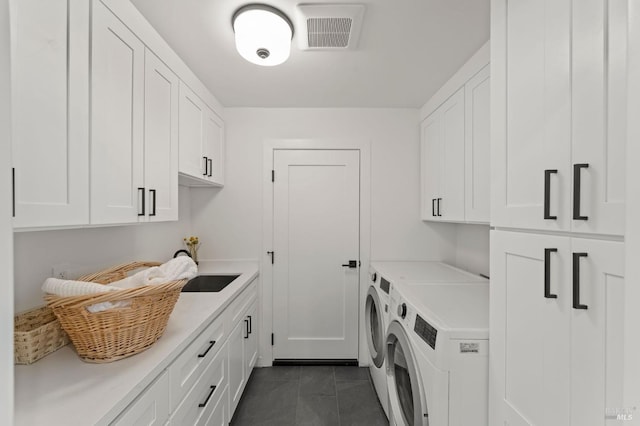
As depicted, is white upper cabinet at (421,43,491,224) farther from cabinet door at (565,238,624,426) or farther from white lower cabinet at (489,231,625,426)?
cabinet door at (565,238,624,426)

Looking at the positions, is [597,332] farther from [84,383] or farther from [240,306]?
[240,306]

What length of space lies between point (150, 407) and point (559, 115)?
1529 millimetres

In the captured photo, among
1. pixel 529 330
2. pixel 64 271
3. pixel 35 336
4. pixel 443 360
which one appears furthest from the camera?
pixel 64 271

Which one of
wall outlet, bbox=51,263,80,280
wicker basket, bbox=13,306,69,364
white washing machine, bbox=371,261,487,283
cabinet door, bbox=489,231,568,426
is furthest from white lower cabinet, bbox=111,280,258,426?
cabinet door, bbox=489,231,568,426

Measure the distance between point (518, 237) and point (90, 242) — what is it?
6.36ft

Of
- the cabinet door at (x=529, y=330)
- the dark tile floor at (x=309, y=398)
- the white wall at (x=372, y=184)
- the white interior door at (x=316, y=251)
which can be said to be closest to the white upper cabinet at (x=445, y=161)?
the white wall at (x=372, y=184)

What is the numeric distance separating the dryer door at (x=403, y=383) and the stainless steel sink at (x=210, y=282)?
132cm

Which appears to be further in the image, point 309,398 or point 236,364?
point 309,398

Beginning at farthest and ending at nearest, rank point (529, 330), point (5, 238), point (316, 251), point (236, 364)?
point (316, 251)
point (236, 364)
point (529, 330)
point (5, 238)

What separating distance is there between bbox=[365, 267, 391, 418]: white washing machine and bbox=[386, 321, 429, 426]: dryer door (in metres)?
0.19

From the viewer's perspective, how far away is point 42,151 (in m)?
0.87

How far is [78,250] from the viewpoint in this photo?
55.4 inches

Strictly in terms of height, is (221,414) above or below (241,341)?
below

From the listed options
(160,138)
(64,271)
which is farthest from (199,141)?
(64,271)
